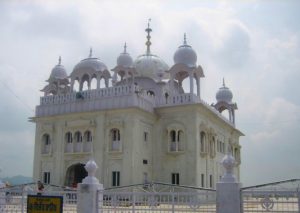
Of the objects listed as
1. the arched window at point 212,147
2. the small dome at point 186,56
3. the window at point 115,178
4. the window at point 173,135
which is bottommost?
the window at point 115,178

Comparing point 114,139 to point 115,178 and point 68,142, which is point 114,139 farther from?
point 68,142

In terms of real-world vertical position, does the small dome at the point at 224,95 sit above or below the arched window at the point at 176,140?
above

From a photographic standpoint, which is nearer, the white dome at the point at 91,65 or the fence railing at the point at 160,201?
the fence railing at the point at 160,201

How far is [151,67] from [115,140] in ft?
25.8

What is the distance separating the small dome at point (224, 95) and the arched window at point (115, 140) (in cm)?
1212

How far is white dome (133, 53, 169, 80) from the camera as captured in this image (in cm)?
2822

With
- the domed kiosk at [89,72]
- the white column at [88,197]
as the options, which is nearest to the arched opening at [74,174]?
the domed kiosk at [89,72]

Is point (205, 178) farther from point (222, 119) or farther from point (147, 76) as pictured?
point (147, 76)

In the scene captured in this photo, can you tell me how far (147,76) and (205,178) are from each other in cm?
845

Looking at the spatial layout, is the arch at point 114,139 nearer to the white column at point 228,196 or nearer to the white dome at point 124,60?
the white dome at point 124,60

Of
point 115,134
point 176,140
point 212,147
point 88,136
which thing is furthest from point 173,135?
point 88,136

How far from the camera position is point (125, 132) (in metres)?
22.0

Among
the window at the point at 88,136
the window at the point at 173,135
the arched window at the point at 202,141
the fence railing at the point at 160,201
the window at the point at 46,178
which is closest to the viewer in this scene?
the fence railing at the point at 160,201

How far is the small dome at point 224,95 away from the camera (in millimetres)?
31922
